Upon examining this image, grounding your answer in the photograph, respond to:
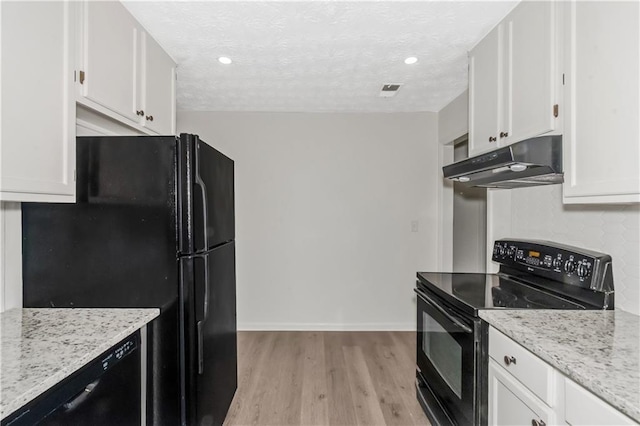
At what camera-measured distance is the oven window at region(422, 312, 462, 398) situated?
1553 mm

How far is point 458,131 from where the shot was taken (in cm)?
300

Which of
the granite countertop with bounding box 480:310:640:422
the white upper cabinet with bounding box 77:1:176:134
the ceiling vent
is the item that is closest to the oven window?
the granite countertop with bounding box 480:310:640:422

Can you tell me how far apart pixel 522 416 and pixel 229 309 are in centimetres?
161

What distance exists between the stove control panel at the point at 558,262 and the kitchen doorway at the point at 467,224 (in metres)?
1.52

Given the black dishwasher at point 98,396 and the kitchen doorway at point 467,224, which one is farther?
the kitchen doorway at point 467,224

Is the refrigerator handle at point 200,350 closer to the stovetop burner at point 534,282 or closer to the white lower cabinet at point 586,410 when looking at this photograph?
the stovetop burner at point 534,282

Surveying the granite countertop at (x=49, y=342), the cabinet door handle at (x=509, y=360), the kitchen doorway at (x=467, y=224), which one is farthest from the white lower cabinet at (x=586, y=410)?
the kitchen doorway at (x=467, y=224)

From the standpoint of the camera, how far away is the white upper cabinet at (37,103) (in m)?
1.01

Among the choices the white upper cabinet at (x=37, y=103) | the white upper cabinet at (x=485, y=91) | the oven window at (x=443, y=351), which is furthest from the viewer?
the white upper cabinet at (x=485, y=91)

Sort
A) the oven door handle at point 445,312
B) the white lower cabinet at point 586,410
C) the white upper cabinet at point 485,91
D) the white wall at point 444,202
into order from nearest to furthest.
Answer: the white lower cabinet at point 586,410
the oven door handle at point 445,312
the white upper cabinet at point 485,91
the white wall at point 444,202

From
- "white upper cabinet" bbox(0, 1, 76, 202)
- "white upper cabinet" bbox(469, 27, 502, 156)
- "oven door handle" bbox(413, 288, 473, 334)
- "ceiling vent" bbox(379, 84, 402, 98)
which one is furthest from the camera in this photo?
"ceiling vent" bbox(379, 84, 402, 98)

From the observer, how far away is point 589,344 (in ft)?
3.34

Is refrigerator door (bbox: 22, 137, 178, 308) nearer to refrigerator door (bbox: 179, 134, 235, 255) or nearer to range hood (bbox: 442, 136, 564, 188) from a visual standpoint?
refrigerator door (bbox: 179, 134, 235, 255)

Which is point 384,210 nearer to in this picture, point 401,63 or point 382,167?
point 382,167
